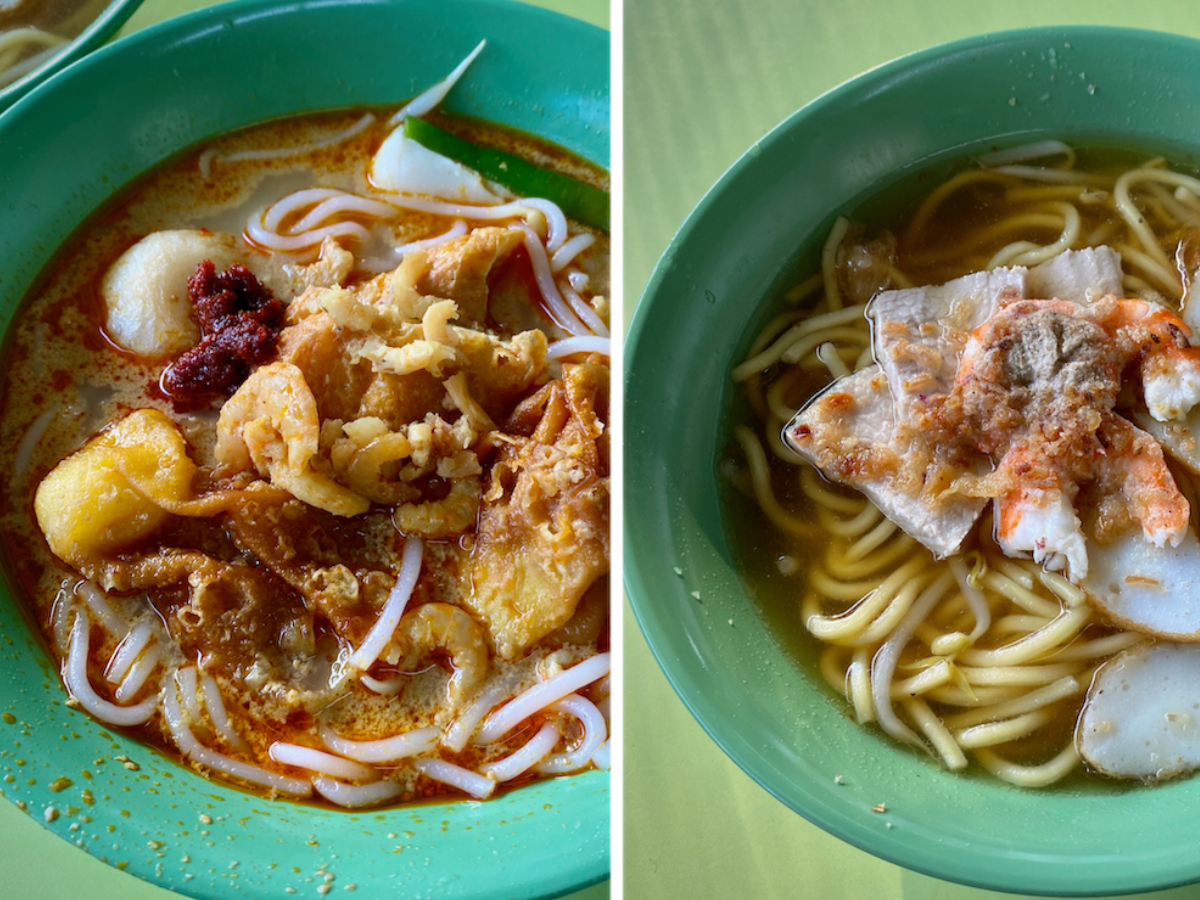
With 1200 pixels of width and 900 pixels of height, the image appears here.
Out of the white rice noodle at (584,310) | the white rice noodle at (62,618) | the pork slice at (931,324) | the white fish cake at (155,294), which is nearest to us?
the pork slice at (931,324)

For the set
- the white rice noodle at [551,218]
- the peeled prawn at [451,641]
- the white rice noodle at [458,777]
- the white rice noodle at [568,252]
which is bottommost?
the white rice noodle at [458,777]

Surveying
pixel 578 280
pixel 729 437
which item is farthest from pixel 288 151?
pixel 729 437

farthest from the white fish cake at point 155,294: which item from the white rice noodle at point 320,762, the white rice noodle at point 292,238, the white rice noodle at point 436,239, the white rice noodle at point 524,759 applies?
the white rice noodle at point 524,759

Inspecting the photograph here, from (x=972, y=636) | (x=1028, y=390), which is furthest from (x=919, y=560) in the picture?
(x=1028, y=390)

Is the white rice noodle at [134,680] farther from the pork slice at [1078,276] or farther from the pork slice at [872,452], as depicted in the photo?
the pork slice at [1078,276]

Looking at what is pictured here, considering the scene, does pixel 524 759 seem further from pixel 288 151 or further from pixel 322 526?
pixel 288 151

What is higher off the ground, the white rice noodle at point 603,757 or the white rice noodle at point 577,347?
the white rice noodle at point 577,347
